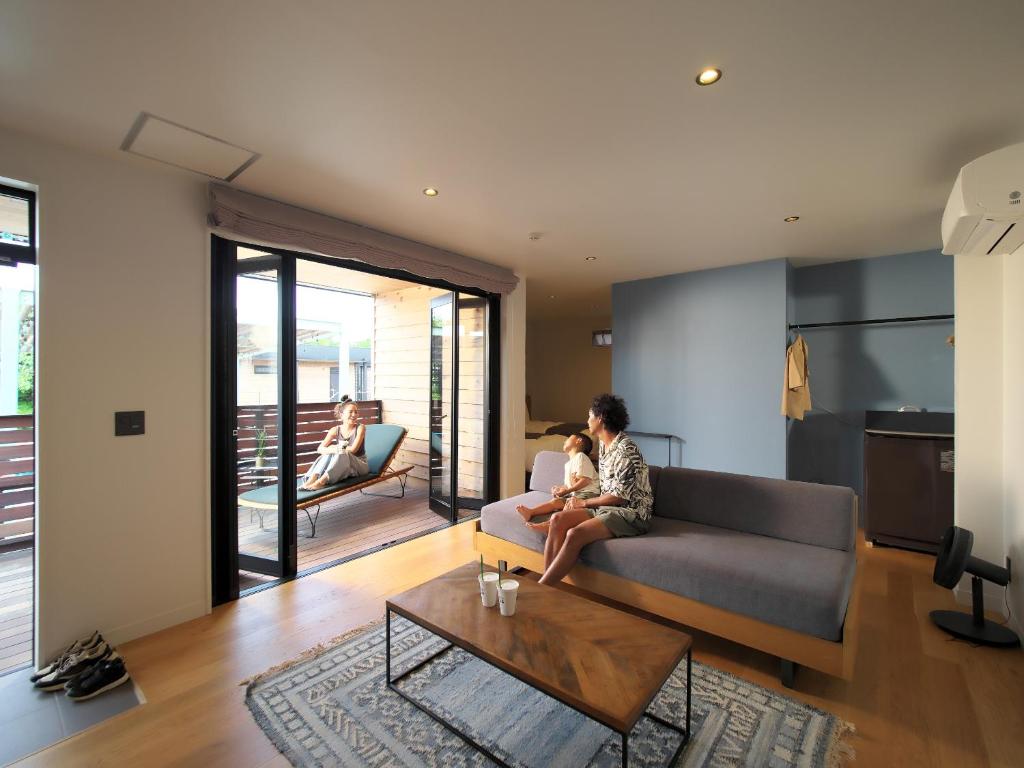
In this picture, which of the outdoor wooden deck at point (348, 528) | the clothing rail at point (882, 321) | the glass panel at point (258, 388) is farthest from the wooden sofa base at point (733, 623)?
the clothing rail at point (882, 321)

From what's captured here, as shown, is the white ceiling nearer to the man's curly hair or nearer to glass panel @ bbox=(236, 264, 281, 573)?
glass panel @ bbox=(236, 264, 281, 573)

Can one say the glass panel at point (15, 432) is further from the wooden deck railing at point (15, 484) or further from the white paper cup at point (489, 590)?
the white paper cup at point (489, 590)

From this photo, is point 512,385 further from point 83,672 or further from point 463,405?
point 83,672

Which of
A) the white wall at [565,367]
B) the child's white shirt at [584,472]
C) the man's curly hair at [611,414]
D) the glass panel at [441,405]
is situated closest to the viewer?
the man's curly hair at [611,414]

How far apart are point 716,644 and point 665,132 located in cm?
247

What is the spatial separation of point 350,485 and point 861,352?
4886 millimetres

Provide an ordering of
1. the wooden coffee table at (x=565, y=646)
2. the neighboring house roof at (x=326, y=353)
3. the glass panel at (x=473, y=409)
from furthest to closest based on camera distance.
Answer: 1. the neighboring house roof at (x=326, y=353)
2. the glass panel at (x=473, y=409)
3. the wooden coffee table at (x=565, y=646)

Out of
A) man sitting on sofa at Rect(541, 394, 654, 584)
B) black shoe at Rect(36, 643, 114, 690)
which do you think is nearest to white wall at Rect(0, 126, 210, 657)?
black shoe at Rect(36, 643, 114, 690)

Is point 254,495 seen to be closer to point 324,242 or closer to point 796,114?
point 324,242

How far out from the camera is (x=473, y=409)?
460 centimetres

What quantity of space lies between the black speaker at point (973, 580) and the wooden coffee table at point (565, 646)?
5.49 ft

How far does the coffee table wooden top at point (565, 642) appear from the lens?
1364 mm

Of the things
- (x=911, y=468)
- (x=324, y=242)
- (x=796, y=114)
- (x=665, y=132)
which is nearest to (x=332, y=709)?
(x=324, y=242)

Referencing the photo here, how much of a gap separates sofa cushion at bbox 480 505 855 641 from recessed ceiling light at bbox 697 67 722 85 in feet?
6.66
